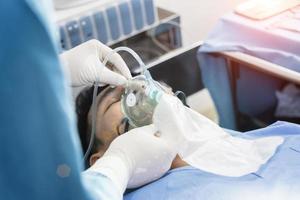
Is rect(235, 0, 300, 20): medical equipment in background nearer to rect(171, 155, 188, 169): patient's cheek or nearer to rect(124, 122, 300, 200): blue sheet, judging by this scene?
rect(124, 122, 300, 200): blue sheet

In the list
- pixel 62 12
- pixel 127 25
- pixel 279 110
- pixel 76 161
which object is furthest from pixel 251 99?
pixel 76 161

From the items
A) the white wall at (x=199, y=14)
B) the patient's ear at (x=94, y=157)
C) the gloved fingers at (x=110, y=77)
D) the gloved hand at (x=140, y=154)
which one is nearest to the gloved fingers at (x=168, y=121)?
the gloved hand at (x=140, y=154)

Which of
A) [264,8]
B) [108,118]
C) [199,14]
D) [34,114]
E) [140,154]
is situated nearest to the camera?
[34,114]

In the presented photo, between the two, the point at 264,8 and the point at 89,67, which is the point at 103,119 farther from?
the point at 264,8

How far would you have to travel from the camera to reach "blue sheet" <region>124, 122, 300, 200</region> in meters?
1.16

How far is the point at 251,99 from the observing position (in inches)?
83.9

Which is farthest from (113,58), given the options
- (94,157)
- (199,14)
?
(199,14)

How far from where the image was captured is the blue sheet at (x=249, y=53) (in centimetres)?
169

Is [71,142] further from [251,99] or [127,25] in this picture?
[251,99]

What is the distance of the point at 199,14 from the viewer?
265cm

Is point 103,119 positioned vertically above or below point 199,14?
above

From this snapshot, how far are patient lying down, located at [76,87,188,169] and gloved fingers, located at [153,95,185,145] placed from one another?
0.53 ft

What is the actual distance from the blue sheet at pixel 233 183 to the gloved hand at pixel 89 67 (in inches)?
12.7

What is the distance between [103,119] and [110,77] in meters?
0.21
